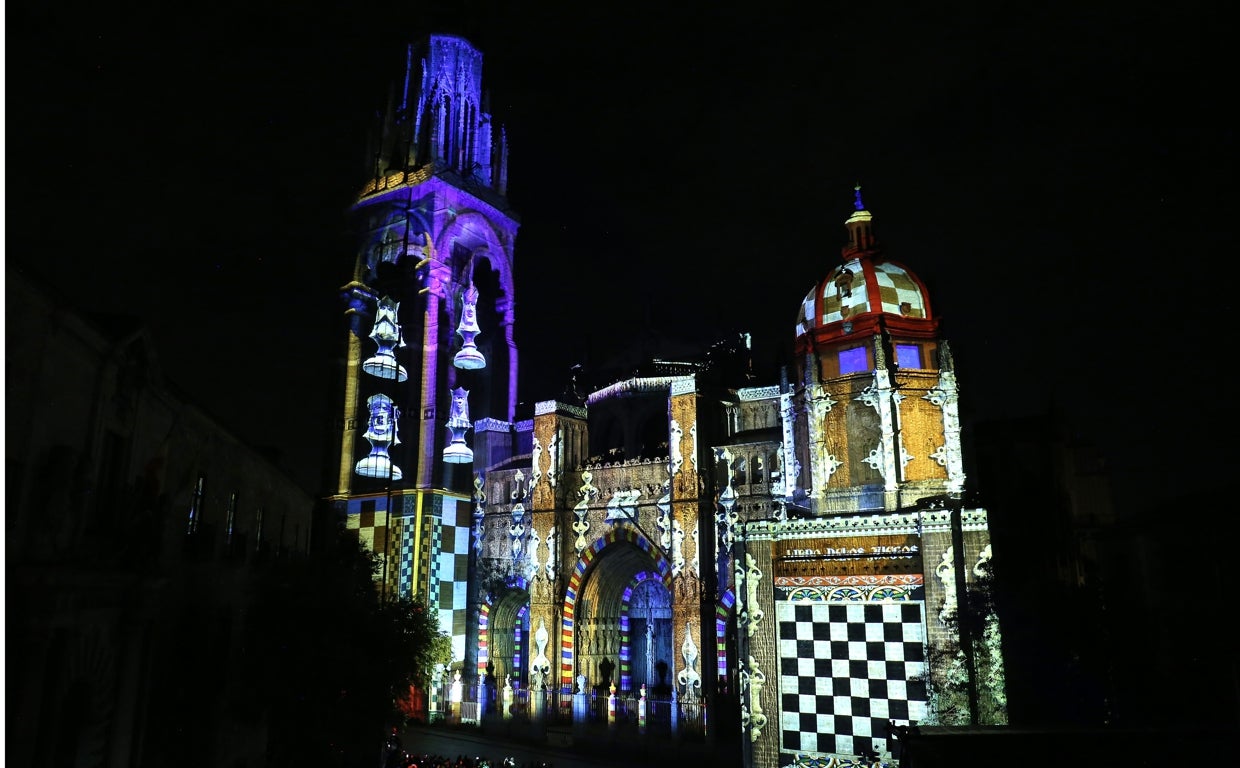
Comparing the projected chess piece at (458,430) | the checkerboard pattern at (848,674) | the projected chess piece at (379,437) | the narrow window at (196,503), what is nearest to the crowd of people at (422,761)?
the checkerboard pattern at (848,674)

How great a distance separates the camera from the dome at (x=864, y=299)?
1912cm

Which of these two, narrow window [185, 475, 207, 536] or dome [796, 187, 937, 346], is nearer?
narrow window [185, 475, 207, 536]

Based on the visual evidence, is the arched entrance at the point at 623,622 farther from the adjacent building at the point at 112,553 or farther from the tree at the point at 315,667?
the adjacent building at the point at 112,553

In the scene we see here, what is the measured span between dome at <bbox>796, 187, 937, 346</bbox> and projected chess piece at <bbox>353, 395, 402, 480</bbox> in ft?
47.1

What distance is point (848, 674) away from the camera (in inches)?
623

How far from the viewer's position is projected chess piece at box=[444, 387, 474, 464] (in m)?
29.1

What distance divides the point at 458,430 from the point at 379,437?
371 cm

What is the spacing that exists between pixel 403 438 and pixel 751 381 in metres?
14.5

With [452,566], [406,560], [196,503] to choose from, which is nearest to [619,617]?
[452,566]

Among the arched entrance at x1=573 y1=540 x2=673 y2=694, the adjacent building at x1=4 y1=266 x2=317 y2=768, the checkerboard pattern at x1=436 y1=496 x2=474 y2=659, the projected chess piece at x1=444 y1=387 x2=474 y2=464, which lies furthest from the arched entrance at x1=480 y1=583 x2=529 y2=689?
the adjacent building at x1=4 y1=266 x2=317 y2=768

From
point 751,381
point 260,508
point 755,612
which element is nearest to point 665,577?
point 751,381

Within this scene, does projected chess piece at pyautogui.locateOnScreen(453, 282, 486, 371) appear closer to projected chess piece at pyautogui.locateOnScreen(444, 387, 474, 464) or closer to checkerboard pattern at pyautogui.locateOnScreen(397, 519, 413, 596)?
projected chess piece at pyautogui.locateOnScreen(444, 387, 474, 464)

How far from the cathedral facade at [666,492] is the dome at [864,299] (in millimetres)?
55

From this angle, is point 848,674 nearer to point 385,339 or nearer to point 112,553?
point 112,553
